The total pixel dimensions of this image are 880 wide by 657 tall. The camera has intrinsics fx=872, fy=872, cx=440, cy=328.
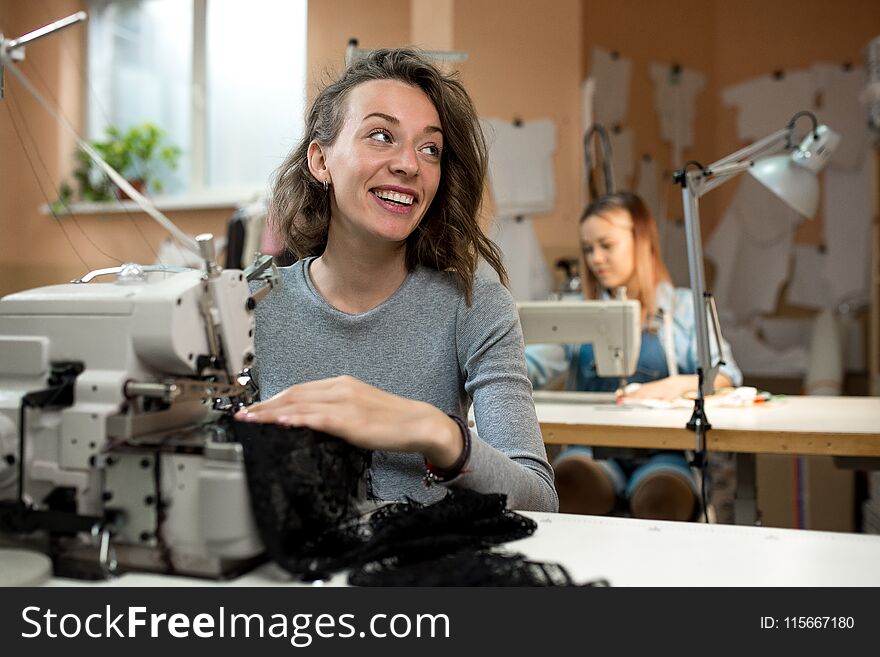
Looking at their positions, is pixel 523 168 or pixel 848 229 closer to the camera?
pixel 523 168

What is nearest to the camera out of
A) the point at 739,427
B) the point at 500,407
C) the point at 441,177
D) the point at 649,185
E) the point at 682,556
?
the point at 682,556

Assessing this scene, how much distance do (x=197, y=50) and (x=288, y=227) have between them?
349cm

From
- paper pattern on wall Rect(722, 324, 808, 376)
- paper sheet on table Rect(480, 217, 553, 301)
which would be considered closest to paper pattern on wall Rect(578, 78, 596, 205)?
paper sheet on table Rect(480, 217, 553, 301)

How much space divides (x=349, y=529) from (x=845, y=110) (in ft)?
14.7

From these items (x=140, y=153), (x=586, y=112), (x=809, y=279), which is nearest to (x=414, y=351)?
(x=586, y=112)

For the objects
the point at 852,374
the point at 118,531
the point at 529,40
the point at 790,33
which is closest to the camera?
the point at 118,531

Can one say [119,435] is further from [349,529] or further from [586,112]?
[586,112]

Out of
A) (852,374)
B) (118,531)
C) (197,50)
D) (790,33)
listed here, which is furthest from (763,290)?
(118,531)

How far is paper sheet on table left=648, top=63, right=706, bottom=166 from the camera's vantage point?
15.3ft

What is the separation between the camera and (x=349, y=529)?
37.3 inches

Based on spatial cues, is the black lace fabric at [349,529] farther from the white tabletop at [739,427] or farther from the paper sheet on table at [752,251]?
the paper sheet on table at [752,251]

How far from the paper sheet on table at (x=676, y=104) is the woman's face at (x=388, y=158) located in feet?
11.7

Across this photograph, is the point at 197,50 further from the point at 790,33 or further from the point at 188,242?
the point at 188,242

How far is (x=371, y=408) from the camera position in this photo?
0.96m
